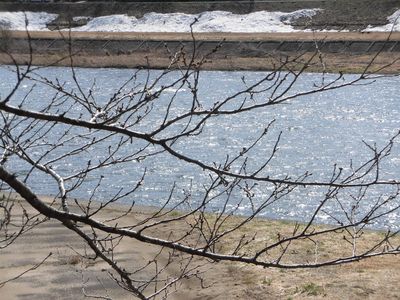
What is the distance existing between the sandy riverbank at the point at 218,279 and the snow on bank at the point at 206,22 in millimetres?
42405

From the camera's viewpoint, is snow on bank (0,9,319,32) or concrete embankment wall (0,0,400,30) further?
snow on bank (0,9,319,32)

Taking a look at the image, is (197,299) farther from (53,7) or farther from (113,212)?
(53,7)

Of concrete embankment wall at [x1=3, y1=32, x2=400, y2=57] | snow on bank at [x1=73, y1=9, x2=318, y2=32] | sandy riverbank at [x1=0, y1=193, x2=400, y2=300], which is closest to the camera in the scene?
sandy riverbank at [x1=0, y1=193, x2=400, y2=300]

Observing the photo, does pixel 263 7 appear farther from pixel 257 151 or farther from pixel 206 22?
pixel 257 151

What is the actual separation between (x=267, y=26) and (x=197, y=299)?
46634 millimetres

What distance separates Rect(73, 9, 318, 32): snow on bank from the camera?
52625 mm

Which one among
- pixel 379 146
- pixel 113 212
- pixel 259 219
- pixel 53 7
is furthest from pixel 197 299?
pixel 53 7

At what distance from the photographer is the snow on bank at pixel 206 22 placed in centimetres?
5262

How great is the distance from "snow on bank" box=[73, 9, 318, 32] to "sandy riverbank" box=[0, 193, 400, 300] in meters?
42.4

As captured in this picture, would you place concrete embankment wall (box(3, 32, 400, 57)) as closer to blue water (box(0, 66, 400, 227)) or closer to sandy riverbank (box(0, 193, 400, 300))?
blue water (box(0, 66, 400, 227))

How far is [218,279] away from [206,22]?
4825cm

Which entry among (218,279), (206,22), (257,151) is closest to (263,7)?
(206,22)

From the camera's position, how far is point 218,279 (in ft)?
26.9

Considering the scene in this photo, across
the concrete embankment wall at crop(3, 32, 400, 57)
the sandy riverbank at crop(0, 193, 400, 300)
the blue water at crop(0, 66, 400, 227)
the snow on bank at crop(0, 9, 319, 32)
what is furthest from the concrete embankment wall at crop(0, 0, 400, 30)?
the sandy riverbank at crop(0, 193, 400, 300)
